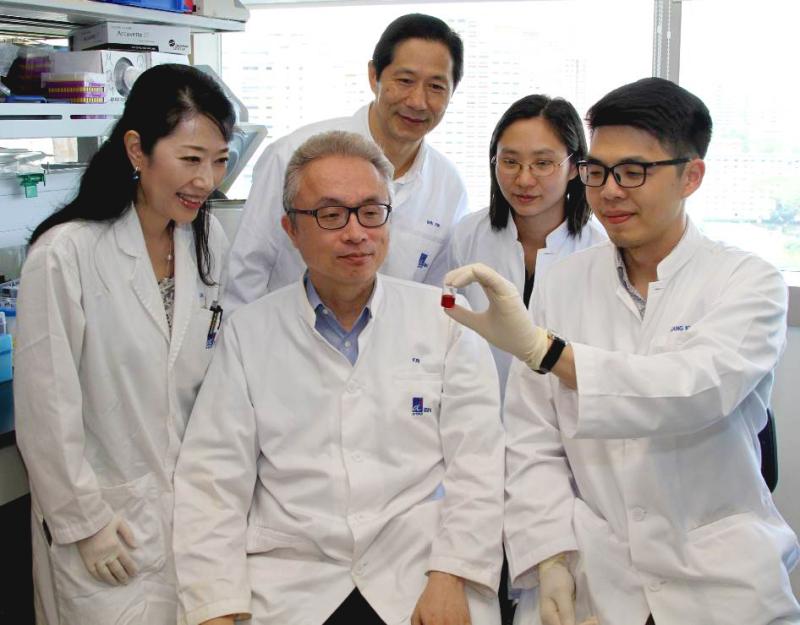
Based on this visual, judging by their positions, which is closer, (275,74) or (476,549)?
(476,549)

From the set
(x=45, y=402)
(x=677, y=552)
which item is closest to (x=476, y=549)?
(x=677, y=552)

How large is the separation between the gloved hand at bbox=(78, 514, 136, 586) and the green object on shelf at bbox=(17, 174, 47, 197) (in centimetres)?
113

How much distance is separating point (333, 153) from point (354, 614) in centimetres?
85

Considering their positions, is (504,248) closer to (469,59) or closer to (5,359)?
(5,359)

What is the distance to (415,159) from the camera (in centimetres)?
216

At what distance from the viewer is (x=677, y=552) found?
1.33 meters

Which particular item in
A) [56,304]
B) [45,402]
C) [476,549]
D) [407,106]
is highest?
[407,106]

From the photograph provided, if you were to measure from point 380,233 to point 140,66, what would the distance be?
1.02 meters

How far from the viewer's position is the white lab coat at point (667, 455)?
1.26m

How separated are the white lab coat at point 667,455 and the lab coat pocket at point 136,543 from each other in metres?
0.66

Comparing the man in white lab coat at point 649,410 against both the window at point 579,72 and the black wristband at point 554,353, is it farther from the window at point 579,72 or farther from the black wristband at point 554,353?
the window at point 579,72

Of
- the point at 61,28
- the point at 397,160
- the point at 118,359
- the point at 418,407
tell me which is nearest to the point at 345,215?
the point at 418,407

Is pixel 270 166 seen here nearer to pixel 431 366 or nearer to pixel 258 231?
pixel 258 231

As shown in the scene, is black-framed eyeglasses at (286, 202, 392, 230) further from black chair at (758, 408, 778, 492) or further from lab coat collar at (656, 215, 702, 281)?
black chair at (758, 408, 778, 492)
